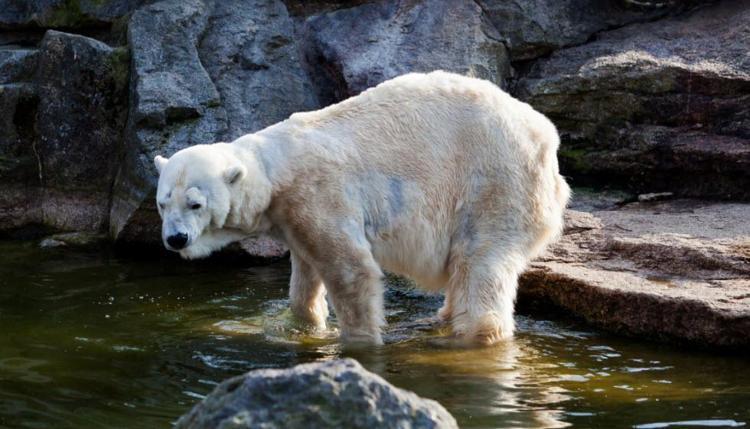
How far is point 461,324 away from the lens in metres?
6.77

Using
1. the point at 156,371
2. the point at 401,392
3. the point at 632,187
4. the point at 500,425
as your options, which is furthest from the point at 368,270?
the point at 632,187

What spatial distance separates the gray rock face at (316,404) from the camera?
3705 mm

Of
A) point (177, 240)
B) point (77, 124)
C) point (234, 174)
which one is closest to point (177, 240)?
point (177, 240)

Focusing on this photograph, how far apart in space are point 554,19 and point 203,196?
575cm

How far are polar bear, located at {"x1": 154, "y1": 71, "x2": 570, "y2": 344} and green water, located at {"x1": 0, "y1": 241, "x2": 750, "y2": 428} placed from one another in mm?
373

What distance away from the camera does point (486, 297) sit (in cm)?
670

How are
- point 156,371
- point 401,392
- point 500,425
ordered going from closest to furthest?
point 401,392 → point 500,425 → point 156,371

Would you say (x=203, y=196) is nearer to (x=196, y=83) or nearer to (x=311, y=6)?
(x=196, y=83)

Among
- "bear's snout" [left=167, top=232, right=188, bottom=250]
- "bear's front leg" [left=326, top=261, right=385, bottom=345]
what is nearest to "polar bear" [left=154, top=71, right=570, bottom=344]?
"bear's front leg" [left=326, top=261, right=385, bottom=345]

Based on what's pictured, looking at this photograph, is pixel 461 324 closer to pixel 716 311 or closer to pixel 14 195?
pixel 716 311

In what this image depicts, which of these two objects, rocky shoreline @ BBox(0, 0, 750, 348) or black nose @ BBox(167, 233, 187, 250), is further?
rocky shoreline @ BBox(0, 0, 750, 348)

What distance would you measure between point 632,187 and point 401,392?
6416mm

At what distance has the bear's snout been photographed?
6055 mm

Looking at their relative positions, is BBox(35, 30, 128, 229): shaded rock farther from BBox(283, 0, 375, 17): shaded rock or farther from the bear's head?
the bear's head
